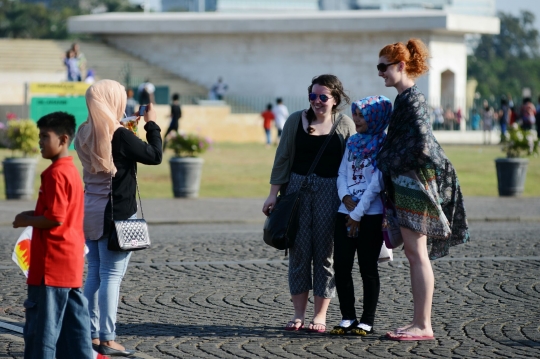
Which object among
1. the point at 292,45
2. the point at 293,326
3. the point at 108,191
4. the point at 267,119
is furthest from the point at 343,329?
the point at 292,45

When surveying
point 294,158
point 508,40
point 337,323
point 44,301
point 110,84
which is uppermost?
point 508,40

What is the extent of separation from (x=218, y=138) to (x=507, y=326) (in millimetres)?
31187

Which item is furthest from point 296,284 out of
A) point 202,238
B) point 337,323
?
point 202,238

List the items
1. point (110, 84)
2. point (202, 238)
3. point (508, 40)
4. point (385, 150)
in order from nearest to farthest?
point (110, 84)
point (385, 150)
point (202, 238)
point (508, 40)

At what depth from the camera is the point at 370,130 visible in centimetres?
673

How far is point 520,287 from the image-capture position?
8.65m

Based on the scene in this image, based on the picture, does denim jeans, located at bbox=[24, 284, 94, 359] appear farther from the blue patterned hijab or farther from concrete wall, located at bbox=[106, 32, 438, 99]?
concrete wall, located at bbox=[106, 32, 438, 99]

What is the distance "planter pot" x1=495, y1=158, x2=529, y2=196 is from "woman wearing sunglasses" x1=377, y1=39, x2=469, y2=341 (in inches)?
513

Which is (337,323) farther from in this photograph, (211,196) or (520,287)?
(211,196)

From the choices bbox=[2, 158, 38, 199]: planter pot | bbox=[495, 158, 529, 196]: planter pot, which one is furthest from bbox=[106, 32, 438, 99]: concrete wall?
bbox=[2, 158, 38, 199]: planter pot

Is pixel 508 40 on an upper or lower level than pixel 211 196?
upper

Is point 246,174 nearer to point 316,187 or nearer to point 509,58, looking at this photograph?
point 316,187

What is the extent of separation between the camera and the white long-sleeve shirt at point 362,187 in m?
6.61

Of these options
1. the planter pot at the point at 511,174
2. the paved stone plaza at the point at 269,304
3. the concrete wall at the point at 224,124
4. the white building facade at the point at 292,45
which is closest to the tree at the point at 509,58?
the white building facade at the point at 292,45
